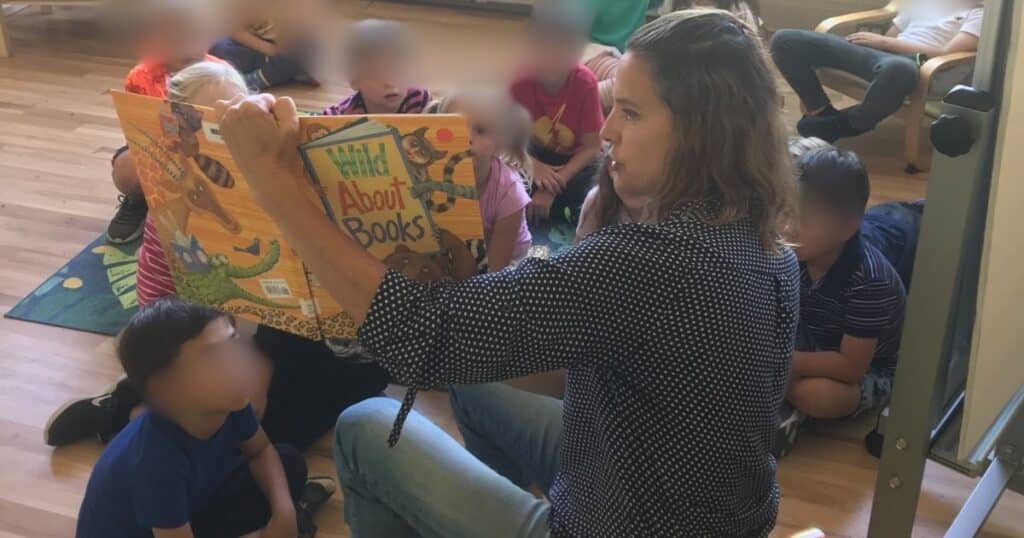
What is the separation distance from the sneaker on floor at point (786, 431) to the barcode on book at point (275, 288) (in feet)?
2.78

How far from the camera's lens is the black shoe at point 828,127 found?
A: 9.09 ft

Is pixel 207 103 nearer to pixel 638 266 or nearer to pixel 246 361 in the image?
pixel 246 361

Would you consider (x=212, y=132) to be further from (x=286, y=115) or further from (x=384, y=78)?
(x=384, y=78)

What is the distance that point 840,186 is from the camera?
62.5 inches

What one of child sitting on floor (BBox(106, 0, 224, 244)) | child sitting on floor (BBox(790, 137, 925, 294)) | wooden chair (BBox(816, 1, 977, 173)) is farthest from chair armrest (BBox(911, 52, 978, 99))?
child sitting on floor (BBox(106, 0, 224, 244))

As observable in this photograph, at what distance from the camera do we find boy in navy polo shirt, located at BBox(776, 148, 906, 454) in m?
1.59

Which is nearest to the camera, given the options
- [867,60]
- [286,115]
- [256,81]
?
[286,115]

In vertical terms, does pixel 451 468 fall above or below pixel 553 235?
above

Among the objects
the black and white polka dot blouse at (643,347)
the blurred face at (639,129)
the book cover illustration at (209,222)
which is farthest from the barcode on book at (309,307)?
the blurred face at (639,129)

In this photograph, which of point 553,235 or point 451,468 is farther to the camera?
point 553,235

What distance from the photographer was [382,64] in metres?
1.24

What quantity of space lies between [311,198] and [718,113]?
404 mm

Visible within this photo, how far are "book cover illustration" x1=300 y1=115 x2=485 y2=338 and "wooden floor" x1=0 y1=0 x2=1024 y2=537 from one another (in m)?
0.25

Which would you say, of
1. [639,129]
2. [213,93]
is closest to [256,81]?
[213,93]
